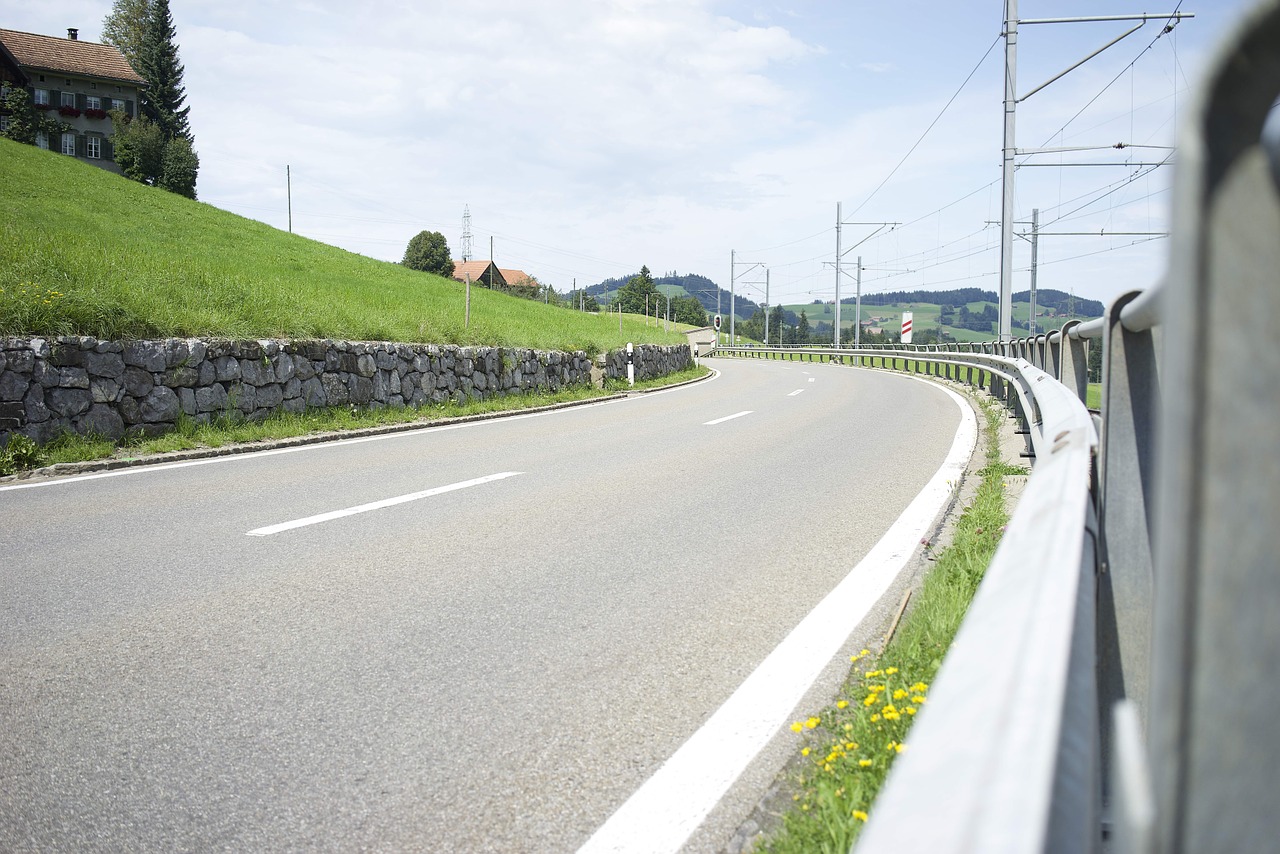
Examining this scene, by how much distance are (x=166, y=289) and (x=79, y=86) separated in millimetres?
71425

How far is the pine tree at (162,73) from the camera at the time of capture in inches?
2781

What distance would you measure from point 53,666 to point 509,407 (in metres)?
12.1

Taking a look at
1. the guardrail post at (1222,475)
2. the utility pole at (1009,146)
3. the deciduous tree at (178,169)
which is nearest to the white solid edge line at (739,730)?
the guardrail post at (1222,475)

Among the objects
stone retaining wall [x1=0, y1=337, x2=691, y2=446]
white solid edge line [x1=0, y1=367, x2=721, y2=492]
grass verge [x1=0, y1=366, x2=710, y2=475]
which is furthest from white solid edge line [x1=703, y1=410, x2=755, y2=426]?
stone retaining wall [x1=0, y1=337, x2=691, y2=446]

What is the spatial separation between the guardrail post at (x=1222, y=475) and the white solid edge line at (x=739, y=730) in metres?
2.14

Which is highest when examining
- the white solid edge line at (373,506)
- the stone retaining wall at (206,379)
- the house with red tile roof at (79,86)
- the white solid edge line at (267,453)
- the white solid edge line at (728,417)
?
the house with red tile roof at (79,86)

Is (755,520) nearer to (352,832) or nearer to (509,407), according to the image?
(352,832)

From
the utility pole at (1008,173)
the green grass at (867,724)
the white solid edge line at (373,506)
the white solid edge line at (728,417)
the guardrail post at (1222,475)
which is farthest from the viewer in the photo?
the utility pole at (1008,173)

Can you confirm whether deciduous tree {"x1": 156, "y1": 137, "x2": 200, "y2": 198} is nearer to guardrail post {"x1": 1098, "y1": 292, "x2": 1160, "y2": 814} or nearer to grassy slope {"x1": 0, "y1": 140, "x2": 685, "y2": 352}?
grassy slope {"x1": 0, "y1": 140, "x2": 685, "y2": 352}

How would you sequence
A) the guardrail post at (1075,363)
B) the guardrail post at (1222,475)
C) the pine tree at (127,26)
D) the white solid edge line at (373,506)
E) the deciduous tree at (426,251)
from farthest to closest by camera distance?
the deciduous tree at (426,251)
the pine tree at (127,26)
the white solid edge line at (373,506)
the guardrail post at (1075,363)
the guardrail post at (1222,475)

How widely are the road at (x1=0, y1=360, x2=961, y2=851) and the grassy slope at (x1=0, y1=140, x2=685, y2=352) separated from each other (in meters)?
2.78

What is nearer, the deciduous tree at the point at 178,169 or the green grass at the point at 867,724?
the green grass at the point at 867,724

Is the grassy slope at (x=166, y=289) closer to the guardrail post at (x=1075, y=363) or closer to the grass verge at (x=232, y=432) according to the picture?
the grass verge at (x=232, y=432)

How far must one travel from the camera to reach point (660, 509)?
6.80 meters
